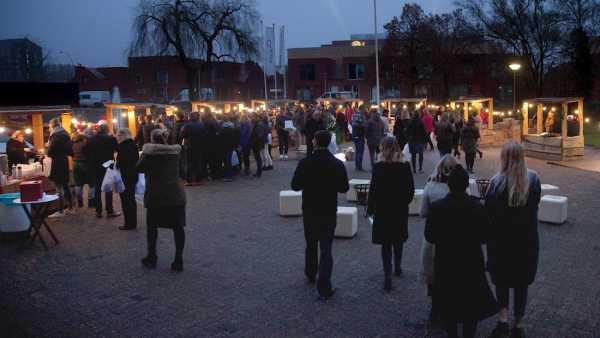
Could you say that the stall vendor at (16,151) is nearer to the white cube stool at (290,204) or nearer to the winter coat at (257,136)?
the winter coat at (257,136)

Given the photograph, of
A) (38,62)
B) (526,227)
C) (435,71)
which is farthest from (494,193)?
(38,62)

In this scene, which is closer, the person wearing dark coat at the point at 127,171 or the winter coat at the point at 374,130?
the person wearing dark coat at the point at 127,171

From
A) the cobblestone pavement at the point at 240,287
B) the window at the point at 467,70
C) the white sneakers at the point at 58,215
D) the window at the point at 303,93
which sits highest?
the window at the point at 467,70

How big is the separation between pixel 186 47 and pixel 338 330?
129ft

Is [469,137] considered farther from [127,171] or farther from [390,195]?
[390,195]

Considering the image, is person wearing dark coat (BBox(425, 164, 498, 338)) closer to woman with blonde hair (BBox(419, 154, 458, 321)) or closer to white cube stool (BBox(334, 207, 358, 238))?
woman with blonde hair (BBox(419, 154, 458, 321))

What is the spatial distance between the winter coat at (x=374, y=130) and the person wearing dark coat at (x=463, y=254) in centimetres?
989

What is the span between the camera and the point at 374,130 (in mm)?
14383

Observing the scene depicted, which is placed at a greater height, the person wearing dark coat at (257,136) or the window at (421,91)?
the window at (421,91)

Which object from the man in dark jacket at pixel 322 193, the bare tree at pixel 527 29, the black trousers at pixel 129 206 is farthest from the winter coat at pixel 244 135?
the bare tree at pixel 527 29

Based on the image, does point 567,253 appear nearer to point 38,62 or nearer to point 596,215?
point 596,215

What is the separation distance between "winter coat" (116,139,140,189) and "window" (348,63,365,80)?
5949cm

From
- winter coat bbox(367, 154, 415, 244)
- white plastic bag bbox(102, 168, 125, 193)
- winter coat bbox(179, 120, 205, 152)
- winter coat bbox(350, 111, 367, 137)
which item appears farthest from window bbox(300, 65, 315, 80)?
winter coat bbox(367, 154, 415, 244)

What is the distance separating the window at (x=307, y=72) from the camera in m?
67.6
